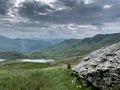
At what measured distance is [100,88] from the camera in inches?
1382

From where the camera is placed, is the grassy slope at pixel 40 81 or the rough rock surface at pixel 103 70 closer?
the rough rock surface at pixel 103 70

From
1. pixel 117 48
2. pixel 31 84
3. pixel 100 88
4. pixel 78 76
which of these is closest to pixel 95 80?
pixel 100 88

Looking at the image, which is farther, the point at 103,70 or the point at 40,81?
the point at 40,81

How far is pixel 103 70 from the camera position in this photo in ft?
114

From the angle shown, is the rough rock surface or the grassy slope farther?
the grassy slope

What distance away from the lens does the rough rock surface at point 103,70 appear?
34.1 meters

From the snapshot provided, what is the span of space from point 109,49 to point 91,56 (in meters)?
3.24

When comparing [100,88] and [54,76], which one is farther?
[54,76]

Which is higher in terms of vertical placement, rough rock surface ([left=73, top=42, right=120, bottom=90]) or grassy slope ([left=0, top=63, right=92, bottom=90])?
rough rock surface ([left=73, top=42, right=120, bottom=90])

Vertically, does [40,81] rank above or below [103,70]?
below

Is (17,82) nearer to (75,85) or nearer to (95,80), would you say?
(75,85)

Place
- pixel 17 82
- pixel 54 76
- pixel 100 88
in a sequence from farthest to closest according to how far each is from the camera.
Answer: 1. pixel 54 76
2. pixel 17 82
3. pixel 100 88

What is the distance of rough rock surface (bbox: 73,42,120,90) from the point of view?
3406cm

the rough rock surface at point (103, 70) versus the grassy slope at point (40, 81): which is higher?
the rough rock surface at point (103, 70)
